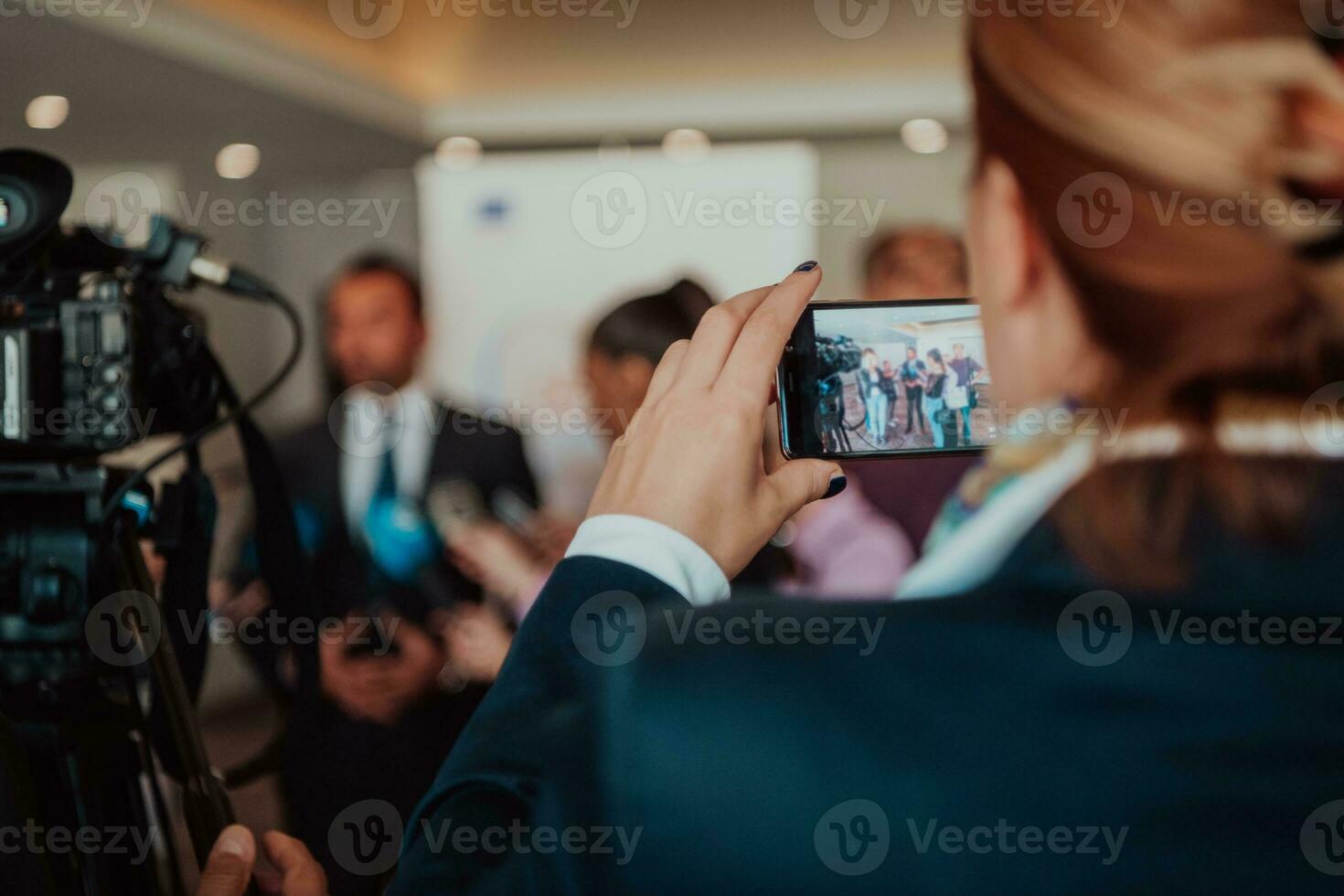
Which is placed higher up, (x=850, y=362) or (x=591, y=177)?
(x=591, y=177)

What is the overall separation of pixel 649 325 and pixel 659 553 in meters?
1.04

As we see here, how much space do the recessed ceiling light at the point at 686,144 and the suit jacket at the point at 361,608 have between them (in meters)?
2.14

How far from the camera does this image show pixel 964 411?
22.4 inches

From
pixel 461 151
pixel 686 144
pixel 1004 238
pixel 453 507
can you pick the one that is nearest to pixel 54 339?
pixel 1004 238

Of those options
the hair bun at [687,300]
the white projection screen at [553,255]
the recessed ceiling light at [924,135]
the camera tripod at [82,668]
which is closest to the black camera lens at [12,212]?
the camera tripod at [82,668]

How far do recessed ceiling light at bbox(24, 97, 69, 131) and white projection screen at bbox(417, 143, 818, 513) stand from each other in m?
1.15

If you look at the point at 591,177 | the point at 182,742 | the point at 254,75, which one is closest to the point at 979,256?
the point at 182,742

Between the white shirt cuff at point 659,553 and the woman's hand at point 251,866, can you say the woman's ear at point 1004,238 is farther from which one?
the woman's hand at point 251,866

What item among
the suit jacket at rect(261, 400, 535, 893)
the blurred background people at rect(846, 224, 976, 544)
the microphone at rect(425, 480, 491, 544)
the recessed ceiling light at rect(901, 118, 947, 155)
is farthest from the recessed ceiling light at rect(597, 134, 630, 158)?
the microphone at rect(425, 480, 491, 544)

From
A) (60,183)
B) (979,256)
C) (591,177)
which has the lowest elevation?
(979,256)

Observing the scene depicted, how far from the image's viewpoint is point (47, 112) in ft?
8.41

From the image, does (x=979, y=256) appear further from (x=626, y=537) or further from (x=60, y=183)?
(x=60, y=183)

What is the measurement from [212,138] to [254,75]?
261 millimetres

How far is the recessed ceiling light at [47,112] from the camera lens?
2504 millimetres
